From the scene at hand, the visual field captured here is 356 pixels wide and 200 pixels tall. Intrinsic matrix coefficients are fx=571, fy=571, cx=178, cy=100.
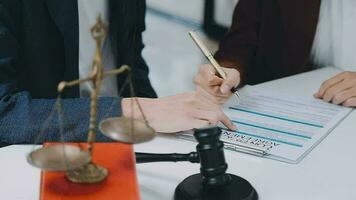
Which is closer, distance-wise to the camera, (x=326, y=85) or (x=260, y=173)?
(x=260, y=173)

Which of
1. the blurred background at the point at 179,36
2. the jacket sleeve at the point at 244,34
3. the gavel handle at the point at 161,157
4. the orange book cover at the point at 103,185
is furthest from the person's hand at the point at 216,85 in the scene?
the blurred background at the point at 179,36

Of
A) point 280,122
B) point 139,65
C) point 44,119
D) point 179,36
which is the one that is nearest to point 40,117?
point 44,119

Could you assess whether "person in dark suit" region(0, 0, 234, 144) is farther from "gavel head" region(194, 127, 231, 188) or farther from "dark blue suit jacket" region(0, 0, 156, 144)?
"gavel head" region(194, 127, 231, 188)

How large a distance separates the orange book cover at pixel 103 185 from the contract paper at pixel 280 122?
0.30 m

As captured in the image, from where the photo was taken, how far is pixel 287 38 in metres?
1.70

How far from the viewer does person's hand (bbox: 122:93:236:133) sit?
101cm

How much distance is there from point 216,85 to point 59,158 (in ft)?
1.84

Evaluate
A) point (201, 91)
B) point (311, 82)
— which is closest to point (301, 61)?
point (311, 82)

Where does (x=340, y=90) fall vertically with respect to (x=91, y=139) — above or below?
below

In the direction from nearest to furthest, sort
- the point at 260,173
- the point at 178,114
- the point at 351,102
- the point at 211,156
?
the point at 211,156 < the point at 260,173 < the point at 178,114 < the point at 351,102

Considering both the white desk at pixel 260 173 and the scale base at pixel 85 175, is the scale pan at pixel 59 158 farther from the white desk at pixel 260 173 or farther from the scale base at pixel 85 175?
the white desk at pixel 260 173

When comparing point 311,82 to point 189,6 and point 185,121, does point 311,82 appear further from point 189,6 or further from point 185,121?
point 189,6

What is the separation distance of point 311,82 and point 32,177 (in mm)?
797

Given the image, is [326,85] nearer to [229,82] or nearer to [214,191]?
[229,82]
